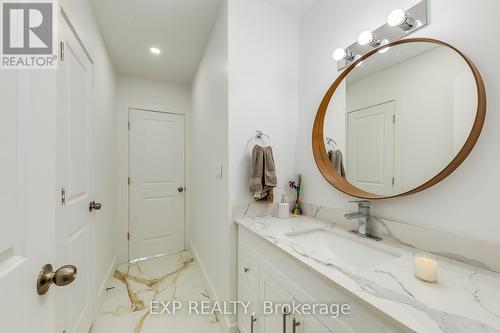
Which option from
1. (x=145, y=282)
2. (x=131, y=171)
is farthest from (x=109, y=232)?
(x=131, y=171)

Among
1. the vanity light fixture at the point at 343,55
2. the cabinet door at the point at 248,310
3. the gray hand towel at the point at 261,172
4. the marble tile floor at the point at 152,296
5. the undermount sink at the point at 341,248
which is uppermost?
the vanity light fixture at the point at 343,55

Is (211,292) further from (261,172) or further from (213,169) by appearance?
(261,172)

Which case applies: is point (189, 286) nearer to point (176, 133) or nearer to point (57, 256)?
point (57, 256)

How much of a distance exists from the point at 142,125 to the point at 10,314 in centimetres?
264

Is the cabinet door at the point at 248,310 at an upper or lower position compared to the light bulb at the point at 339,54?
lower

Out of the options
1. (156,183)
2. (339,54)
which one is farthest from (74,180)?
(339,54)

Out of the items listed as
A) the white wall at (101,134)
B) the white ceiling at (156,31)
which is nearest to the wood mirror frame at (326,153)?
the white ceiling at (156,31)

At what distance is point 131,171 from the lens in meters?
2.66

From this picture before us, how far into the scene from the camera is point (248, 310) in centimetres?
124

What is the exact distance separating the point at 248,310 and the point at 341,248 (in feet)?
2.24

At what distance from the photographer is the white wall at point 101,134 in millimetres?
1420

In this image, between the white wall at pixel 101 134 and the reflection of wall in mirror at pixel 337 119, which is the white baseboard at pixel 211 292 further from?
the reflection of wall in mirror at pixel 337 119

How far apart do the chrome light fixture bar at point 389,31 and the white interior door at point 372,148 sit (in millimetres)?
332

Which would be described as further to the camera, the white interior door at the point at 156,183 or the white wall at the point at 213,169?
the white interior door at the point at 156,183
